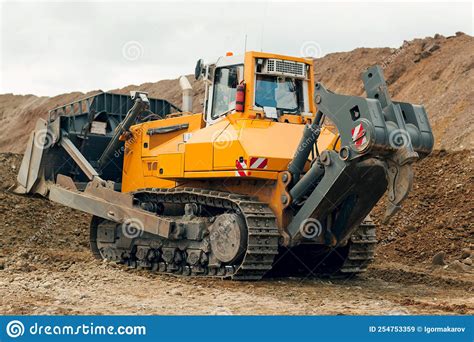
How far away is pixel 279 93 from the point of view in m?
12.1

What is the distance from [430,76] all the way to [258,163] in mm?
17980

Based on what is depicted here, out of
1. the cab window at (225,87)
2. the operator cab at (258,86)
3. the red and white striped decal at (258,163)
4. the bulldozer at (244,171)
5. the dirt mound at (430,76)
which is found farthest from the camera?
the dirt mound at (430,76)

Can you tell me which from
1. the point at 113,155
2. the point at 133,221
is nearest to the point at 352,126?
the point at 133,221

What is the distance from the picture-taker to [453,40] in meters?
29.3

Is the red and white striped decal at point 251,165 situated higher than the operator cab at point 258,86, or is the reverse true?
the operator cab at point 258,86

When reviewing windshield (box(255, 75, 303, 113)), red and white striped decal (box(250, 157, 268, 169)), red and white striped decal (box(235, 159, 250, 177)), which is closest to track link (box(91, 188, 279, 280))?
red and white striped decal (box(235, 159, 250, 177))

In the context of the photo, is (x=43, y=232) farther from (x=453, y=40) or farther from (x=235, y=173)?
(x=453, y=40)

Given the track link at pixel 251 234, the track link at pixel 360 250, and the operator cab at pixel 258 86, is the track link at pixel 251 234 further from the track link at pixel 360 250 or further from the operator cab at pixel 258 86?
the track link at pixel 360 250

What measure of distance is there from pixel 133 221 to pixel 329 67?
23.0 metres

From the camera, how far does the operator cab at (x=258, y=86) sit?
38.5ft

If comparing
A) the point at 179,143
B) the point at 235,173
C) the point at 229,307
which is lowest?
the point at 229,307

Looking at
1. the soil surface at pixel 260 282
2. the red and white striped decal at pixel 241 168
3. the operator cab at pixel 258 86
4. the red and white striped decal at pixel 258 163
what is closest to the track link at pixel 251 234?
the soil surface at pixel 260 282

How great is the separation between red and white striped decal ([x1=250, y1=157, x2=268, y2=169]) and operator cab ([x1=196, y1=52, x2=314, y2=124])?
957 mm

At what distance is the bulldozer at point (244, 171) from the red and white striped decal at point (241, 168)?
0.02 meters
